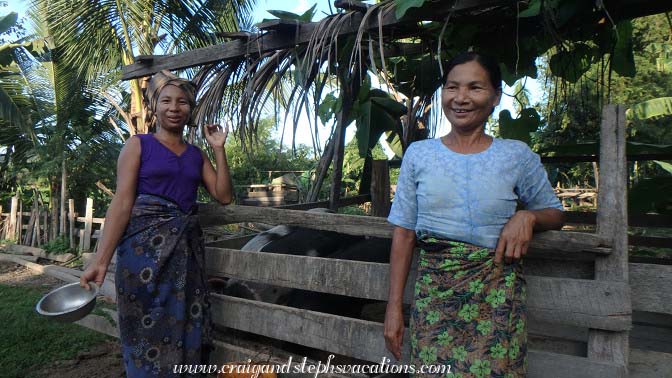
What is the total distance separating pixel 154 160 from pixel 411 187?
120 centimetres

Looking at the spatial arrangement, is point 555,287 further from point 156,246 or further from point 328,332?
point 156,246

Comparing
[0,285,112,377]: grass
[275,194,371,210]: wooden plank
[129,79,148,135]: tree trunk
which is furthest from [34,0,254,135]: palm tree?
[275,194,371,210]: wooden plank

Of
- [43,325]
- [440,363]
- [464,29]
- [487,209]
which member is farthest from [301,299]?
[43,325]

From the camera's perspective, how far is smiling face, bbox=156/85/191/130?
7.25 feet

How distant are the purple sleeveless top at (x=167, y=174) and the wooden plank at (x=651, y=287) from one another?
1.84m

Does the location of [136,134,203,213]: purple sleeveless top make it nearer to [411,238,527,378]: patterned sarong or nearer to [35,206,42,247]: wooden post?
[411,238,527,378]: patterned sarong

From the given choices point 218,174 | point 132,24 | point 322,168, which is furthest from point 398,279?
point 132,24

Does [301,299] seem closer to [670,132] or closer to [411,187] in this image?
[411,187]

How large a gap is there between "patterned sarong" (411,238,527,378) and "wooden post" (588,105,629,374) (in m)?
0.37

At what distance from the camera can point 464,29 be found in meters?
3.14

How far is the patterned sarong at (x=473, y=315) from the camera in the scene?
A: 145 centimetres

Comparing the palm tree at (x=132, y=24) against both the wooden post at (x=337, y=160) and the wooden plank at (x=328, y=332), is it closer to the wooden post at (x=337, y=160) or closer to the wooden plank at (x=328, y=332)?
the wooden post at (x=337, y=160)

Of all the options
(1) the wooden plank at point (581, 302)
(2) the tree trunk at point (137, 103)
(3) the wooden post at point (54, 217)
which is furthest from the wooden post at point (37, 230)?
(1) the wooden plank at point (581, 302)

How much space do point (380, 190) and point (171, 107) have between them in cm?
257
